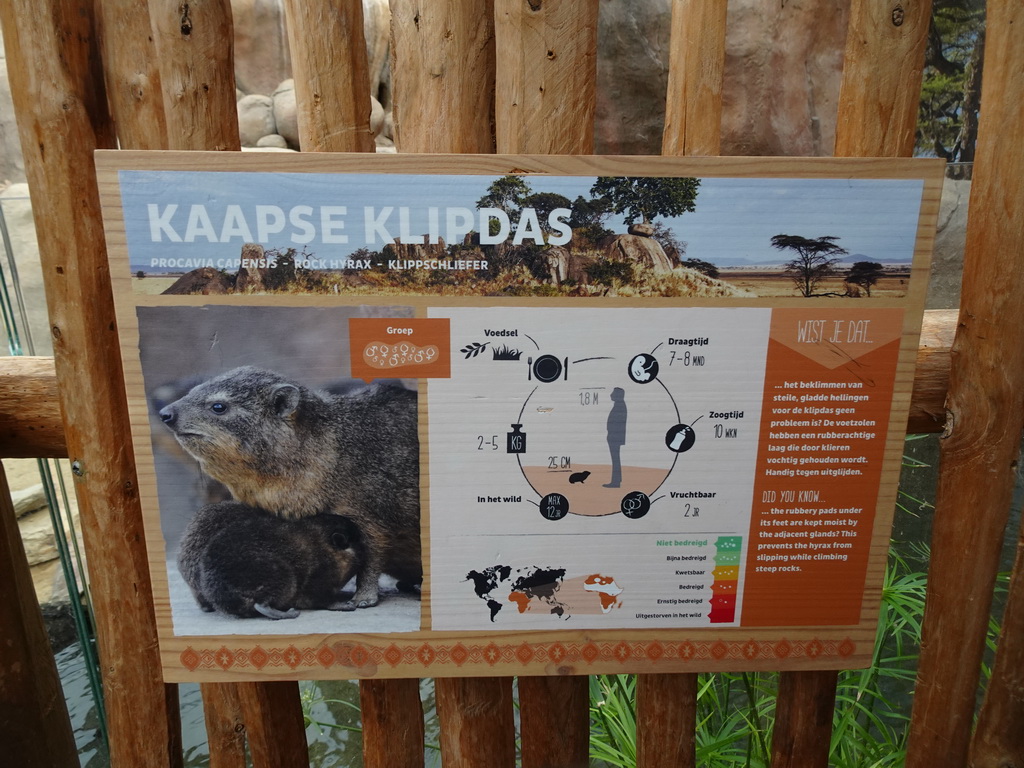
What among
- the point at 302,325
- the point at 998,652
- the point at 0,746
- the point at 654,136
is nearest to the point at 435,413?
the point at 302,325

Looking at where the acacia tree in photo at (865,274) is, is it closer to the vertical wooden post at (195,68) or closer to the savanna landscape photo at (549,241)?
the savanna landscape photo at (549,241)

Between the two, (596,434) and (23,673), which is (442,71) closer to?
(596,434)

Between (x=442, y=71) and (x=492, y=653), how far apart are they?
0.80 meters

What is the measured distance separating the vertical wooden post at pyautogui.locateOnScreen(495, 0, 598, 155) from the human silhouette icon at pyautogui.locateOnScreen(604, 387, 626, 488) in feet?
1.08

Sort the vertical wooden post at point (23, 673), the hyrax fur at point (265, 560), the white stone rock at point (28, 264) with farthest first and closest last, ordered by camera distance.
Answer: the white stone rock at point (28, 264) < the vertical wooden post at point (23, 673) < the hyrax fur at point (265, 560)

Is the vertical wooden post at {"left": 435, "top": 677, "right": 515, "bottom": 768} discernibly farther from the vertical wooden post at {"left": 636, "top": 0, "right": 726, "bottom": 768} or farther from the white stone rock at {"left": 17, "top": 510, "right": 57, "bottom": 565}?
the white stone rock at {"left": 17, "top": 510, "right": 57, "bottom": 565}

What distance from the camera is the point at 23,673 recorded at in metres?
1.24

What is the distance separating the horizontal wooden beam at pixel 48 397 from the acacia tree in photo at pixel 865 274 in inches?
9.1

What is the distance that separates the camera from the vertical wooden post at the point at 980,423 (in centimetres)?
94

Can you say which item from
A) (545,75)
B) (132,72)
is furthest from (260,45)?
(545,75)

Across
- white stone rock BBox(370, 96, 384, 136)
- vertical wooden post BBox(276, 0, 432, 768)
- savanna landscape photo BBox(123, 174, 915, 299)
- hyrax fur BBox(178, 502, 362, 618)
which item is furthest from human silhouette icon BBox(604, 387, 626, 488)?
white stone rock BBox(370, 96, 384, 136)

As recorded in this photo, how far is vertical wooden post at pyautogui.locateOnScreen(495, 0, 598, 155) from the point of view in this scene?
34.9 inches

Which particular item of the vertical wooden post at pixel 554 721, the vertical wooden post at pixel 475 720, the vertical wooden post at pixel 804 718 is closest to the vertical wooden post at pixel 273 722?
the vertical wooden post at pixel 475 720

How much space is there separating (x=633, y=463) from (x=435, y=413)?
28 centimetres
